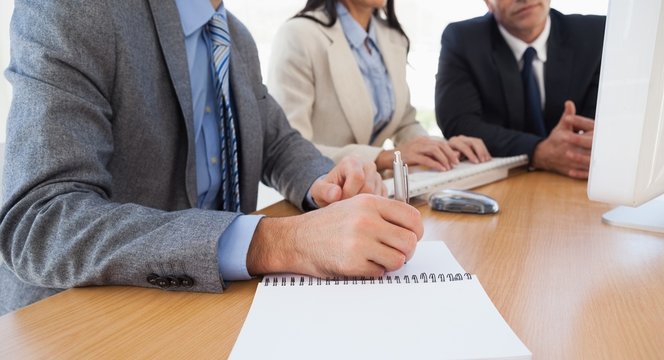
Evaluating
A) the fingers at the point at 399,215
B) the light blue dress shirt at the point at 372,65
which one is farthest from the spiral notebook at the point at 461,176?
the light blue dress shirt at the point at 372,65

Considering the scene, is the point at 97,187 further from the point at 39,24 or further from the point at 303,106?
the point at 303,106

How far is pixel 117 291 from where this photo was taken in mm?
579

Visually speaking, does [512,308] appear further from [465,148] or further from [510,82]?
[510,82]

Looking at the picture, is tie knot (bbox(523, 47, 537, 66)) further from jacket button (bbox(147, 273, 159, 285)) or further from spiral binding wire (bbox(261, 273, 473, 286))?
jacket button (bbox(147, 273, 159, 285))

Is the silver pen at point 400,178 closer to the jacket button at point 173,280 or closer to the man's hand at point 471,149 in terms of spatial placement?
the jacket button at point 173,280

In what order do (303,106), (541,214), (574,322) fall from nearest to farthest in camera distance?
(574,322), (541,214), (303,106)

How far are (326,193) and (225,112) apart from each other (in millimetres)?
250

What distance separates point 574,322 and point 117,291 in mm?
456

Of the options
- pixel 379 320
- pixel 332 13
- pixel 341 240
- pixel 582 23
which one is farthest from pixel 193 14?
pixel 582 23

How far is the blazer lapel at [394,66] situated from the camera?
1.80 meters

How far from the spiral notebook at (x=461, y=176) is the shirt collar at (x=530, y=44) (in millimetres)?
446

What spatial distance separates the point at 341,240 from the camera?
562mm

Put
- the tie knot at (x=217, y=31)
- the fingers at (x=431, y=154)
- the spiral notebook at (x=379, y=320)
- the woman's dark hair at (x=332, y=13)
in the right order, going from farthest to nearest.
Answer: the woman's dark hair at (x=332, y=13) < the fingers at (x=431, y=154) < the tie knot at (x=217, y=31) < the spiral notebook at (x=379, y=320)

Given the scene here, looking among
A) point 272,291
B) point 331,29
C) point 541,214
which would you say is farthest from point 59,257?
point 331,29
